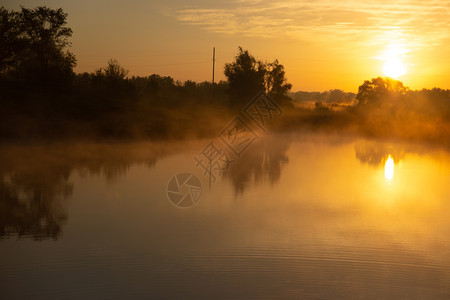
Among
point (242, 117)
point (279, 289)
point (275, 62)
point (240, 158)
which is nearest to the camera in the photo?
point (279, 289)

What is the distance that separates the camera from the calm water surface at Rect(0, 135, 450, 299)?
23.5 feet

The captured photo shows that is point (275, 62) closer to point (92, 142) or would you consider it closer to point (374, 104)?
→ point (374, 104)

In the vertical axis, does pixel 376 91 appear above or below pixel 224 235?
above

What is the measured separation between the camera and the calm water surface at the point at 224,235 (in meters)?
7.17

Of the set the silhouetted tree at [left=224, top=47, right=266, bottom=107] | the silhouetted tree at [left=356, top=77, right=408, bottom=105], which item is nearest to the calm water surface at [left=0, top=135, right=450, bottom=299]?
the silhouetted tree at [left=224, top=47, right=266, bottom=107]

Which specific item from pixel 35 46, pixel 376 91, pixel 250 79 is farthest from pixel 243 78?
pixel 376 91

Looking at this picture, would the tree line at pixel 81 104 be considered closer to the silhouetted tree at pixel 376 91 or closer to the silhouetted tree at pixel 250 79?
the silhouetted tree at pixel 250 79

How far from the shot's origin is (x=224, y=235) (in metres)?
9.66

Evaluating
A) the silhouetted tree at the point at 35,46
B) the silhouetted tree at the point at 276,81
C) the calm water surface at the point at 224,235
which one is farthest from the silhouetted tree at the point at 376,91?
the calm water surface at the point at 224,235

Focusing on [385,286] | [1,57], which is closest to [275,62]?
[1,57]

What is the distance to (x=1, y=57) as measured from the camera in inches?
1419

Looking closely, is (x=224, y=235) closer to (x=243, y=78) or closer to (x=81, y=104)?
(x=81, y=104)

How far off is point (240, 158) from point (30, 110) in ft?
47.2

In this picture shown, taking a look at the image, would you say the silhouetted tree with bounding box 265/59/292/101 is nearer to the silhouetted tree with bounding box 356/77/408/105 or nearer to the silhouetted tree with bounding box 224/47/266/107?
the silhouetted tree with bounding box 224/47/266/107
